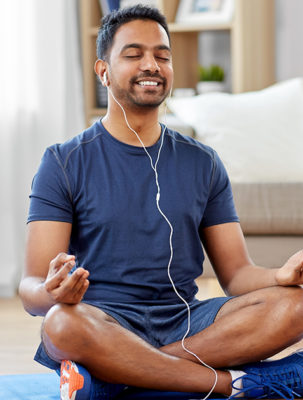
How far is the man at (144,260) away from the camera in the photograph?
163cm

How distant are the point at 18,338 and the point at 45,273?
2.99ft

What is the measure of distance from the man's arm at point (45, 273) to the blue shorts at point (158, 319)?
12 cm

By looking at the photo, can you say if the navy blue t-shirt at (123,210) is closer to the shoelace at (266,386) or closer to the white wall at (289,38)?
the shoelace at (266,386)

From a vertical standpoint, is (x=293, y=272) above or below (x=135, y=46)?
below

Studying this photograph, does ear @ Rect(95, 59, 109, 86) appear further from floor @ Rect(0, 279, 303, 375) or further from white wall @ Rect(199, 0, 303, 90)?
white wall @ Rect(199, 0, 303, 90)

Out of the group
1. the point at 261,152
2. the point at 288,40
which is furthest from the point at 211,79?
the point at 261,152

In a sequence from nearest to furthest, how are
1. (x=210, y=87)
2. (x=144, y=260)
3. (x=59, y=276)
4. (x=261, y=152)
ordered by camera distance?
(x=59, y=276), (x=144, y=260), (x=261, y=152), (x=210, y=87)

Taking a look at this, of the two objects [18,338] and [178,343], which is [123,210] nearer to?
[178,343]

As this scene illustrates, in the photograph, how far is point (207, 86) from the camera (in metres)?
3.68

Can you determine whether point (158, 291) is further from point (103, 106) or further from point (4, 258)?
point (103, 106)

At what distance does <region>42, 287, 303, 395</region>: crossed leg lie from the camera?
159 centimetres

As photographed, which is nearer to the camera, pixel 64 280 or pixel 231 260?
pixel 64 280

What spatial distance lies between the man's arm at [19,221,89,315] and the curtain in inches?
63.3

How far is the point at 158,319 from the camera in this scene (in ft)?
5.78
